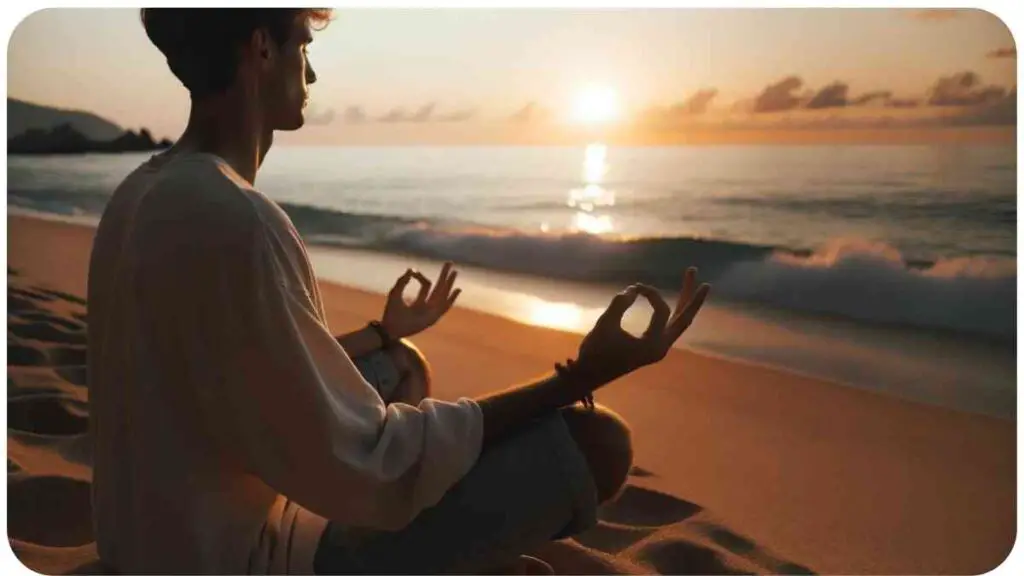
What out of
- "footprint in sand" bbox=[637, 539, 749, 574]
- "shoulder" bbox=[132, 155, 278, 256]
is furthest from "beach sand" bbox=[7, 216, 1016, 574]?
"shoulder" bbox=[132, 155, 278, 256]

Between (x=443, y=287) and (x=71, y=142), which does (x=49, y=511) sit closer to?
(x=71, y=142)

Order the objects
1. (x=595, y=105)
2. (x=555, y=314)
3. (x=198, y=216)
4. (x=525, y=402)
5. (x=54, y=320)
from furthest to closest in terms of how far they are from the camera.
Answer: (x=54, y=320) → (x=555, y=314) → (x=595, y=105) → (x=525, y=402) → (x=198, y=216)

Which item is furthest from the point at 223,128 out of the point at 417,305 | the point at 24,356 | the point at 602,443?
the point at 24,356

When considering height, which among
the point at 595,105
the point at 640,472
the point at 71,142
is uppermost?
the point at 595,105

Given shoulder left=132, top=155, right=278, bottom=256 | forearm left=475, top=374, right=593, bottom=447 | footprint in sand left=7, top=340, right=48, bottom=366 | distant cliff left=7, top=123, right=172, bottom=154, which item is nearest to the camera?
shoulder left=132, top=155, right=278, bottom=256

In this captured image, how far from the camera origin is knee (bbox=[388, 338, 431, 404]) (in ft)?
4.11

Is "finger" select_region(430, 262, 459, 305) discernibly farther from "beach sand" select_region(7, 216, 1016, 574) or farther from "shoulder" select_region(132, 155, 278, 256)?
"shoulder" select_region(132, 155, 278, 256)

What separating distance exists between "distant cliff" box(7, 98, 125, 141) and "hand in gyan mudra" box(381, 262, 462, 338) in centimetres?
68

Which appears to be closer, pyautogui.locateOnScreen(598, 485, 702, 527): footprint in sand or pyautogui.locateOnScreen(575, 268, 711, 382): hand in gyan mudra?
pyautogui.locateOnScreen(575, 268, 711, 382): hand in gyan mudra

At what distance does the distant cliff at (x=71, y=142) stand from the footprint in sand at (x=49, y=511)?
53 centimetres

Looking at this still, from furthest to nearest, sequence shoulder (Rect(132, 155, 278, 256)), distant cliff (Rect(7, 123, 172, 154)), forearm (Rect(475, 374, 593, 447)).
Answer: distant cliff (Rect(7, 123, 172, 154))
forearm (Rect(475, 374, 593, 447))
shoulder (Rect(132, 155, 278, 256))

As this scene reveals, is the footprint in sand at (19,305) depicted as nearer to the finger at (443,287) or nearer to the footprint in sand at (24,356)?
the footprint in sand at (24,356)

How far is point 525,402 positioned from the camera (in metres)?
0.97

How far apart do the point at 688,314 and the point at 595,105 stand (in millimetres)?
564
